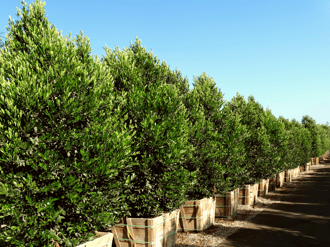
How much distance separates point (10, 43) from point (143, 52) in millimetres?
4904

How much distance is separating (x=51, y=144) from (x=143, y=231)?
370 centimetres

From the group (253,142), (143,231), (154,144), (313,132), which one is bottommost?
(143,231)

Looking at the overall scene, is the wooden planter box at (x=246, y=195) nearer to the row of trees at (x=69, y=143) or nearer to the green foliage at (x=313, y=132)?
the row of trees at (x=69, y=143)

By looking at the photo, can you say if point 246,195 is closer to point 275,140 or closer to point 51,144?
point 275,140

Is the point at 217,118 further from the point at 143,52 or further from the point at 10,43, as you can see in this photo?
the point at 10,43

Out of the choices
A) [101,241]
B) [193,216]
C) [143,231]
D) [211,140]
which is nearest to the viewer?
[101,241]

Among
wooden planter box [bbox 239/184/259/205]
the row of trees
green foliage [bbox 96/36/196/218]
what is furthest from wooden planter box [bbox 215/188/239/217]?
the row of trees

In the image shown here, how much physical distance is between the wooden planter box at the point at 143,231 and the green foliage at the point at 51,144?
137 cm

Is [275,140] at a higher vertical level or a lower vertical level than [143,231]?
higher

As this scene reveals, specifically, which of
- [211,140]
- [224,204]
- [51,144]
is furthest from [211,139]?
[51,144]

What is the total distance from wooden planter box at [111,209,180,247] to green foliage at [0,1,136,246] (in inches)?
→ 54.1

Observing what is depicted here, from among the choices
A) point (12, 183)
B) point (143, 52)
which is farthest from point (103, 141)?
point (143, 52)

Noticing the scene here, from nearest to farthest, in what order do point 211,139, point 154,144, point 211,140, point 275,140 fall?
point 154,144 → point 211,140 → point 211,139 → point 275,140

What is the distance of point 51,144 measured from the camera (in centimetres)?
526
